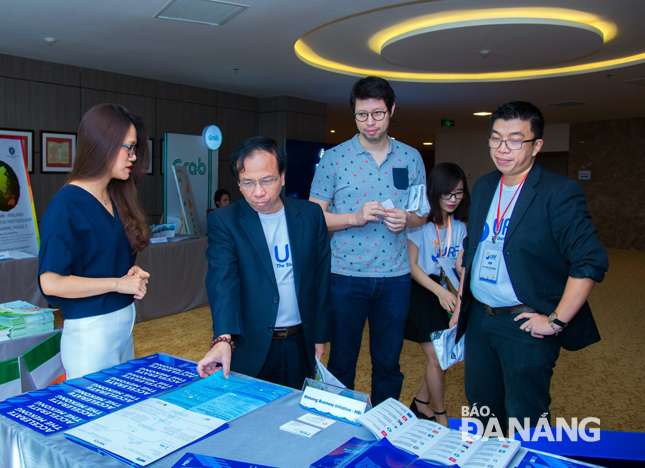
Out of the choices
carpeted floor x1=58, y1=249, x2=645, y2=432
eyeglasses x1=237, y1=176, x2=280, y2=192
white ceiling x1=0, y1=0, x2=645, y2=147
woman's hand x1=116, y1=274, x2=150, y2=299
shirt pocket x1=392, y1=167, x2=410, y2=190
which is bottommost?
carpeted floor x1=58, y1=249, x2=645, y2=432

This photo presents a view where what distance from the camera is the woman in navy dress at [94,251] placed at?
175cm

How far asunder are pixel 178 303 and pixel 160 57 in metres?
3.13

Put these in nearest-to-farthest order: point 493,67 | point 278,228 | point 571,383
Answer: point 278,228 < point 571,383 < point 493,67

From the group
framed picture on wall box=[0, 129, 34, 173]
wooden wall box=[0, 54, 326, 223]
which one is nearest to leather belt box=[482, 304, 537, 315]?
framed picture on wall box=[0, 129, 34, 173]

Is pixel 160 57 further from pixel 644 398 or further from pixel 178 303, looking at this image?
pixel 644 398

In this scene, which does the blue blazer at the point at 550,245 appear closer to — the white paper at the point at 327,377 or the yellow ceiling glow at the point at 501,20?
the white paper at the point at 327,377

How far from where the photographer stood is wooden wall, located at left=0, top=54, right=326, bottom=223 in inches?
263

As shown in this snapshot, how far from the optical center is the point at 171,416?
1.30m

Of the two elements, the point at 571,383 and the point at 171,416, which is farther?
the point at 571,383

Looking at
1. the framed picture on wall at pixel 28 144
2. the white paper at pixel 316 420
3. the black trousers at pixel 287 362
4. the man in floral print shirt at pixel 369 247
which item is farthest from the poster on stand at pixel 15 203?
the white paper at pixel 316 420

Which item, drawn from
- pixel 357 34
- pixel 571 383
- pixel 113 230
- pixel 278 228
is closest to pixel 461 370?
pixel 571 383

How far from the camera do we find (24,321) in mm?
2307

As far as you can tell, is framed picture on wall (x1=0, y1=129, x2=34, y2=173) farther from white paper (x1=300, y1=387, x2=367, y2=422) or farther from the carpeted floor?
white paper (x1=300, y1=387, x2=367, y2=422)

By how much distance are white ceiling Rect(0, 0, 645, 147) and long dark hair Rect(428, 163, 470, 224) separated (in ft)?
7.67
